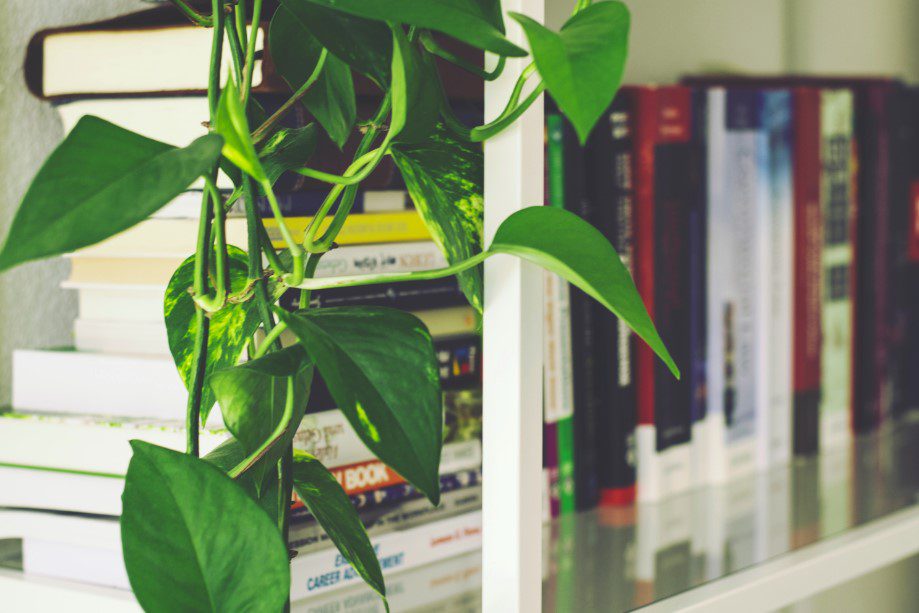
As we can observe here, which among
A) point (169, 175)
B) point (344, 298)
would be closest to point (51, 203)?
point (169, 175)

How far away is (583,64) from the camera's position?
1.07ft

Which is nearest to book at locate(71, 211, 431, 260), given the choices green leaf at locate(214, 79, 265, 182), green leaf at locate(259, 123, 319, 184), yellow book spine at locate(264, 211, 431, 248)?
yellow book spine at locate(264, 211, 431, 248)

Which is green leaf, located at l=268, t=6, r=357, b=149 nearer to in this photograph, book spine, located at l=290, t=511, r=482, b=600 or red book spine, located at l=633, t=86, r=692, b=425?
book spine, located at l=290, t=511, r=482, b=600

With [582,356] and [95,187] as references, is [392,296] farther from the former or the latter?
[95,187]

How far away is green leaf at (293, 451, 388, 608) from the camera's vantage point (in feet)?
1.47

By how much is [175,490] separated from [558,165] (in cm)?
47

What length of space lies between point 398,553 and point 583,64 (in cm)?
41

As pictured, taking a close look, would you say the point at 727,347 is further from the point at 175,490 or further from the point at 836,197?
the point at 175,490

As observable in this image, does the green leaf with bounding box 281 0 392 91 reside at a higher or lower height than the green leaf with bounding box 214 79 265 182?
higher

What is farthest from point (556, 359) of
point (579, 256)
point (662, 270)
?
point (579, 256)

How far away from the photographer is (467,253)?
481mm

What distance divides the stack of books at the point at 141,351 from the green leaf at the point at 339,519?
3.9 inches

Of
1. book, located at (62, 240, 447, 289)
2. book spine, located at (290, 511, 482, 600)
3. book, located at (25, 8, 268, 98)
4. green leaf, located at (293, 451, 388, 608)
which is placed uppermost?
book, located at (25, 8, 268, 98)

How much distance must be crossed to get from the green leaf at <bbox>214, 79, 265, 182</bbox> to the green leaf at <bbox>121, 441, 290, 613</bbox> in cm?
10
